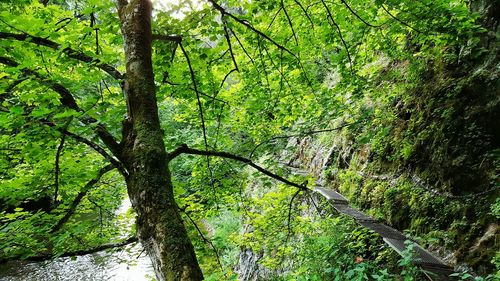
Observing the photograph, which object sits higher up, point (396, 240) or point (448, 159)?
point (448, 159)

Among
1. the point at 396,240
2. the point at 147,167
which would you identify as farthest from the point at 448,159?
the point at 147,167

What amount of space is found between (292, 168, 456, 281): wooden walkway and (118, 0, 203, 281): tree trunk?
3349mm

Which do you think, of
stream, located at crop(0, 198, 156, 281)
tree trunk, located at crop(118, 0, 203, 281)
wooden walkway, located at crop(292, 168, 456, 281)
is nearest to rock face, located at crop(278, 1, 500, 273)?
wooden walkway, located at crop(292, 168, 456, 281)

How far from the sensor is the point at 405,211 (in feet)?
18.3

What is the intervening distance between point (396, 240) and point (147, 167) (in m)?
4.52

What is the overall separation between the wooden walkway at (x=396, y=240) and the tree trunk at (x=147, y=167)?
3.35 m

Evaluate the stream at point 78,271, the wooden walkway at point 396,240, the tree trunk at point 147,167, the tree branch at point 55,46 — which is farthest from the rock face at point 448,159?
the stream at point 78,271

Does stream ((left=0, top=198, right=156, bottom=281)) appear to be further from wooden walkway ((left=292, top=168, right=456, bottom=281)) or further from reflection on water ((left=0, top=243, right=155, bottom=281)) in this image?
wooden walkway ((left=292, top=168, right=456, bottom=281))

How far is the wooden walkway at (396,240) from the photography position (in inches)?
155

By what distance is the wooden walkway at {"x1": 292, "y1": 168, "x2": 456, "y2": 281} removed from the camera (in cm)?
394

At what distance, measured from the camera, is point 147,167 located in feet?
5.46

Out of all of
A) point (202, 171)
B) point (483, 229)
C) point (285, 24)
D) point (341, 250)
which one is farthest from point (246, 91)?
point (483, 229)

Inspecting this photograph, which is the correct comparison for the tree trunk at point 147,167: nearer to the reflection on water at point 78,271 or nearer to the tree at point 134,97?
the tree at point 134,97

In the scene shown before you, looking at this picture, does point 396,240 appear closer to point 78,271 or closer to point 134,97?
point 134,97
